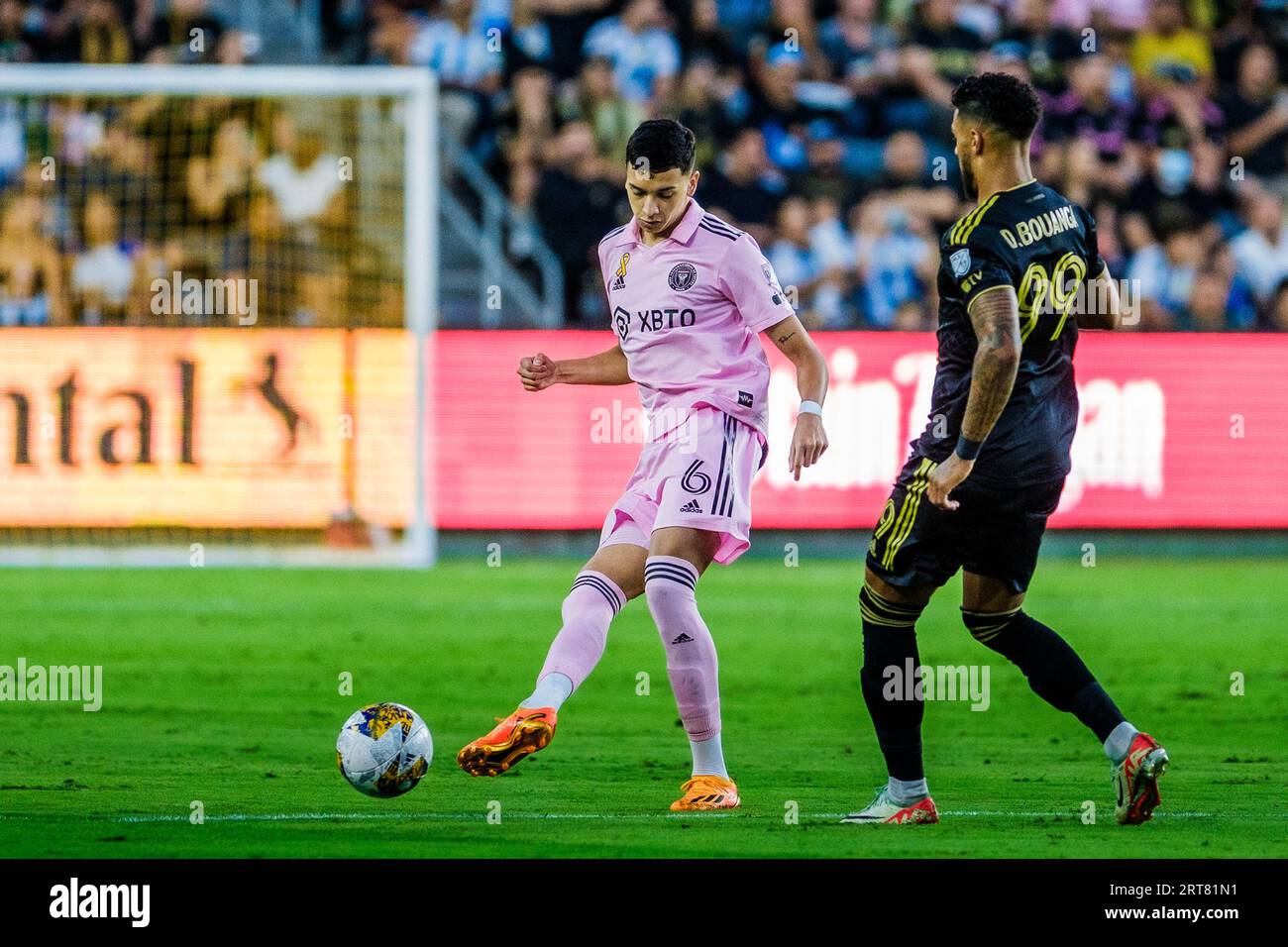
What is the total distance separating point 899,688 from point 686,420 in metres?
1.10

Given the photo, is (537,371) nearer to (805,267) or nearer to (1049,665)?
(1049,665)

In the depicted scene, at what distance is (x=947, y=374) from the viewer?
6312 mm

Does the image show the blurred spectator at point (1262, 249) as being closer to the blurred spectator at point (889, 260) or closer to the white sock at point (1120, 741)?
the blurred spectator at point (889, 260)

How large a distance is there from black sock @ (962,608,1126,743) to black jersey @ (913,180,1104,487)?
1.55 feet

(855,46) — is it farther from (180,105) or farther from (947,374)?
(947,374)

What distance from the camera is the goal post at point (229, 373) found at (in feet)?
48.8

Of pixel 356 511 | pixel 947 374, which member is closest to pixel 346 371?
pixel 356 511

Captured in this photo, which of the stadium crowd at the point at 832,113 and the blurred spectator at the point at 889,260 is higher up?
the stadium crowd at the point at 832,113

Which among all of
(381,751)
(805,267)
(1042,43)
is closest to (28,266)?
(805,267)

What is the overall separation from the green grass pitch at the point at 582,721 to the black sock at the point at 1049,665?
35 cm

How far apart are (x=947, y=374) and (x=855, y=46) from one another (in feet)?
44.4

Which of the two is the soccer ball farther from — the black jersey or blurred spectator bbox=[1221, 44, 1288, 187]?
blurred spectator bbox=[1221, 44, 1288, 187]

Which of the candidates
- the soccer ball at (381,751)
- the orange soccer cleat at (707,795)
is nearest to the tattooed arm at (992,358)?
the orange soccer cleat at (707,795)
